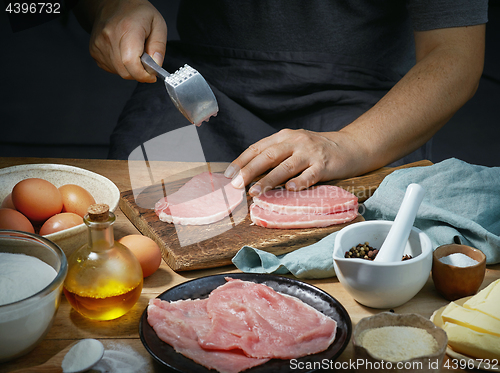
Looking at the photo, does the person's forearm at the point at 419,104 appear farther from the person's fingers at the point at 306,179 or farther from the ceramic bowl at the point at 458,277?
the ceramic bowl at the point at 458,277

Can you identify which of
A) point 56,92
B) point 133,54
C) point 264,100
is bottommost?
point 56,92

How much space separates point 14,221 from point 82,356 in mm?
366

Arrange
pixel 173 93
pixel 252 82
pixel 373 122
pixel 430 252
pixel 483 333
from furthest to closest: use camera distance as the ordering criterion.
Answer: pixel 252 82 → pixel 373 122 → pixel 173 93 → pixel 430 252 → pixel 483 333

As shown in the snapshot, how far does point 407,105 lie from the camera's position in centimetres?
169

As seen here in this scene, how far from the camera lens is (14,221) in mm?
974

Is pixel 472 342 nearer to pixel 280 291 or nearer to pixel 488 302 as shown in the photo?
pixel 488 302

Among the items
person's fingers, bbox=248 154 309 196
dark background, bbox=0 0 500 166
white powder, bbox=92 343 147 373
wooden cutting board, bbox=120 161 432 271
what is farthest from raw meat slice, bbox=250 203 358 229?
dark background, bbox=0 0 500 166

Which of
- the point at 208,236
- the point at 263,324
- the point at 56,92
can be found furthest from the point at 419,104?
the point at 56,92

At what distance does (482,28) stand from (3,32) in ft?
10.2

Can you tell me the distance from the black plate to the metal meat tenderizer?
467 millimetres

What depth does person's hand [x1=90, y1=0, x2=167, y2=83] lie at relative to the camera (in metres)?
1.36

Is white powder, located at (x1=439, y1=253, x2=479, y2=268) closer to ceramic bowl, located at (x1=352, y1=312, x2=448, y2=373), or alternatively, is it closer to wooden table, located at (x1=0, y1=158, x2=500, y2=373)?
wooden table, located at (x1=0, y1=158, x2=500, y2=373)

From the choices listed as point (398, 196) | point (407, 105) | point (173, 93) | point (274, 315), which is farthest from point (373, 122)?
point (274, 315)

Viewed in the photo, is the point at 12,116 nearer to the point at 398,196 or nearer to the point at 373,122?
the point at 373,122
